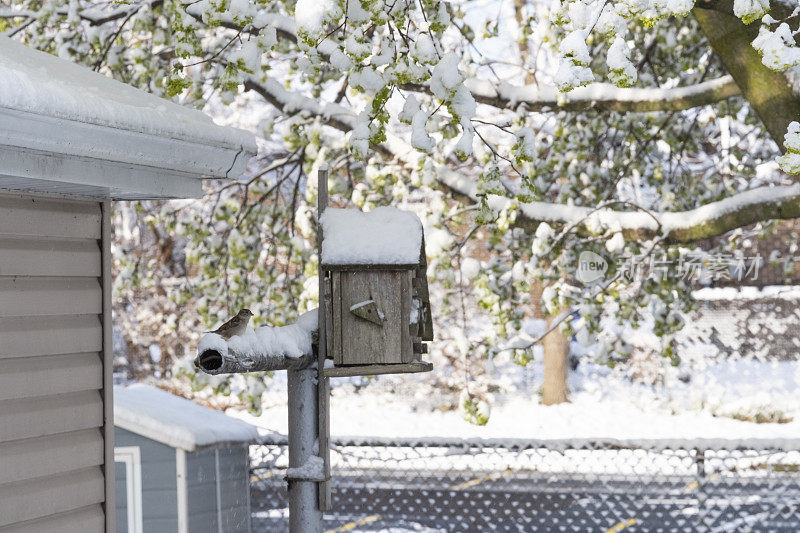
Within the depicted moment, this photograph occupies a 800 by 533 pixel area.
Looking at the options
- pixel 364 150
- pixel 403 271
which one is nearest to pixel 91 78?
pixel 364 150

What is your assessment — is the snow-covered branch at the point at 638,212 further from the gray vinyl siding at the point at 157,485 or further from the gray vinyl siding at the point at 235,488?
the gray vinyl siding at the point at 157,485

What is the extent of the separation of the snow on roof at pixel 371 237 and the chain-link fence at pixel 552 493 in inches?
141

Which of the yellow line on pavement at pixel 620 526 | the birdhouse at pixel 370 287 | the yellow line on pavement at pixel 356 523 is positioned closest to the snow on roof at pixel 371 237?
the birdhouse at pixel 370 287

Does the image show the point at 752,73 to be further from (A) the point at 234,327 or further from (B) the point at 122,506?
(B) the point at 122,506

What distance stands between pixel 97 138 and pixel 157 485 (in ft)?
11.3

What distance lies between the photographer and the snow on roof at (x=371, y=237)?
3.26 m

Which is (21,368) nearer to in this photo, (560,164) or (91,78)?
(91,78)

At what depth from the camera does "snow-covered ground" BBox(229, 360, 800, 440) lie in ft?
46.3

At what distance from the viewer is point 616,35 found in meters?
2.50

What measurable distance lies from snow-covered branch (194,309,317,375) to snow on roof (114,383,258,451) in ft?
7.66

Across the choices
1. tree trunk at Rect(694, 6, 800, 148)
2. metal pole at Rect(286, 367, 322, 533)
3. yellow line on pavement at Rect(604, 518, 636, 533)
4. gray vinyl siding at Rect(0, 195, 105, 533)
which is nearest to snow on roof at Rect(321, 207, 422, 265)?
metal pole at Rect(286, 367, 322, 533)

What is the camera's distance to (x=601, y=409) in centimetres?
1573

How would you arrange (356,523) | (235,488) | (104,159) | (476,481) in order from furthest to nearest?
(476,481), (356,523), (235,488), (104,159)

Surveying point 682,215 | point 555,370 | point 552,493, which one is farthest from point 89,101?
point 555,370
